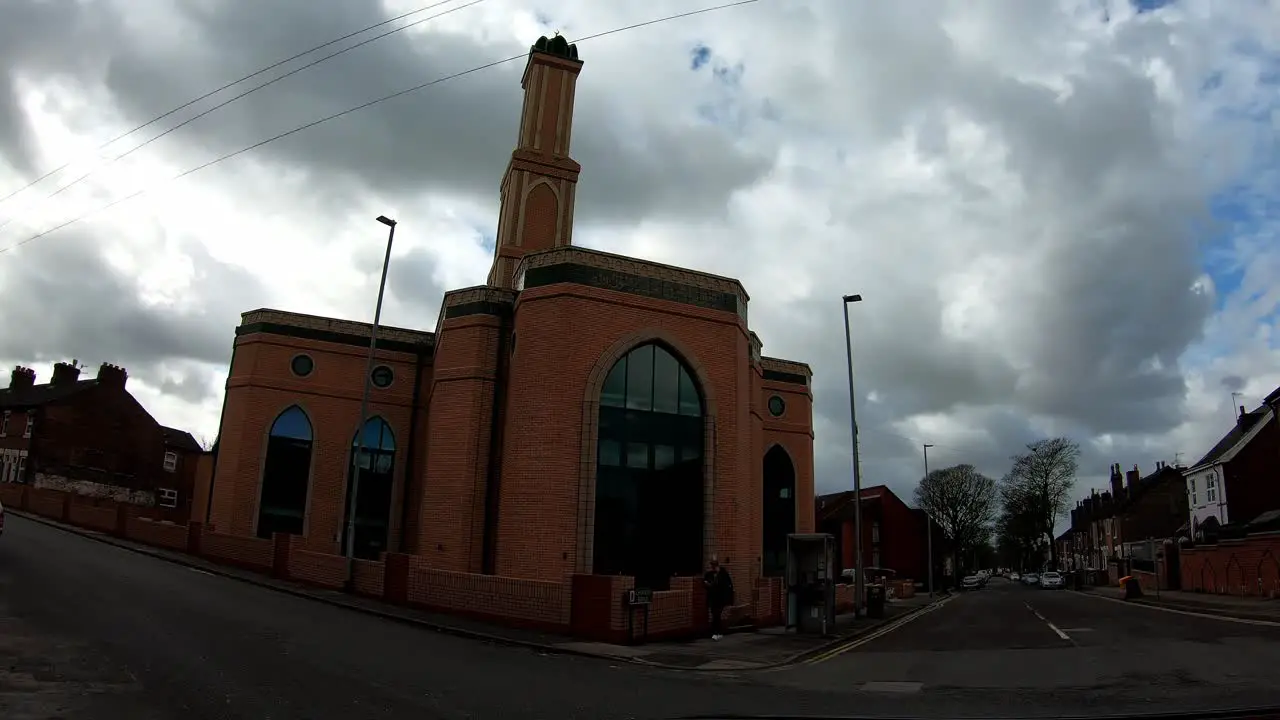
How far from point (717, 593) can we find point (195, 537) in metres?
19.0

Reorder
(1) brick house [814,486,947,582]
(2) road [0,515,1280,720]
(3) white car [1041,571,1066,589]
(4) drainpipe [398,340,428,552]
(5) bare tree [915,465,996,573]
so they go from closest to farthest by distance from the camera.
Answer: (2) road [0,515,1280,720], (4) drainpipe [398,340,428,552], (1) brick house [814,486,947,582], (3) white car [1041,571,1066,589], (5) bare tree [915,465,996,573]

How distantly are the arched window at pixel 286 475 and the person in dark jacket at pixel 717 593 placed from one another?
1853 centimetres

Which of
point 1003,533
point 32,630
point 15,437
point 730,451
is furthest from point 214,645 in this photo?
point 1003,533

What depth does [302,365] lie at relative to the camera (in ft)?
103

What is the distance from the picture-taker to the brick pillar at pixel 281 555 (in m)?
24.0

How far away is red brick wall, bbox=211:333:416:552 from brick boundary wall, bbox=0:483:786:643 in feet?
7.74

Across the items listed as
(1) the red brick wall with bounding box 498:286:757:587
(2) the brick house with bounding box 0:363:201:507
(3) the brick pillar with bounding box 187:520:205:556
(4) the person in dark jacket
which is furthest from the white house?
(2) the brick house with bounding box 0:363:201:507

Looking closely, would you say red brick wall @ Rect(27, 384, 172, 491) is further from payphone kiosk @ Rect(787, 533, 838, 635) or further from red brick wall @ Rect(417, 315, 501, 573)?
payphone kiosk @ Rect(787, 533, 838, 635)

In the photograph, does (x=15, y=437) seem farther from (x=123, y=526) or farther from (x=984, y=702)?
(x=984, y=702)

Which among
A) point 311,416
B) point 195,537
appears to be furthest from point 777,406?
point 195,537

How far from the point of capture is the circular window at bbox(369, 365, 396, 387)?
32.5 meters

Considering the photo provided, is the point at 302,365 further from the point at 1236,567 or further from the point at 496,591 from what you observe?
the point at 1236,567

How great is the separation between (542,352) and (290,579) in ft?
32.7

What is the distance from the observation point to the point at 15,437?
4825 cm
